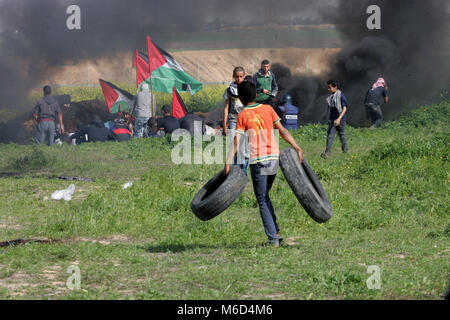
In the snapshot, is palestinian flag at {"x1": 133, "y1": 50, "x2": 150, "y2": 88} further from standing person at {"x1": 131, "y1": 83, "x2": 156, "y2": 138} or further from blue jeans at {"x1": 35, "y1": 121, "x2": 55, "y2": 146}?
blue jeans at {"x1": 35, "y1": 121, "x2": 55, "y2": 146}

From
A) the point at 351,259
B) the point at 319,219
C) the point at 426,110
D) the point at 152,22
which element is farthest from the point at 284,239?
the point at 152,22

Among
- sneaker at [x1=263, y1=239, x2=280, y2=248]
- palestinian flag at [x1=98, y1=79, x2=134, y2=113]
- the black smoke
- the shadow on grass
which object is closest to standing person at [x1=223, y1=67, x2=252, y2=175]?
the shadow on grass

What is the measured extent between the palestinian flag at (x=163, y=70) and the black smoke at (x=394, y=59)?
811cm

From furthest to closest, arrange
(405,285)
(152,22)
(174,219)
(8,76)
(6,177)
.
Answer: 1. (152,22)
2. (8,76)
3. (6,177)
4. (174,219)
5. (405,285)

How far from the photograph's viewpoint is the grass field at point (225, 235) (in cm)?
547

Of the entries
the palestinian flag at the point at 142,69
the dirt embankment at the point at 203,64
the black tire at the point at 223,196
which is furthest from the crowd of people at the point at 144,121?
the dirt embankment at the point at 203,64

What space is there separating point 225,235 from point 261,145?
4.96 ft

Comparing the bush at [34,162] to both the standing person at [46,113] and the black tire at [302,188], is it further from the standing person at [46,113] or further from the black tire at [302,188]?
the black tire at [302,188]

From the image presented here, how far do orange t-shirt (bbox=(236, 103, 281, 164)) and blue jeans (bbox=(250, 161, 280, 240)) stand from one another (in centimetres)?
8

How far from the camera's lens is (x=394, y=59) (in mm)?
28094

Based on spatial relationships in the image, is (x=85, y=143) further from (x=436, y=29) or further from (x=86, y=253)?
(x=436, y=29)

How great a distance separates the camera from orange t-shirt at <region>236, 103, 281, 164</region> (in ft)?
23.1
